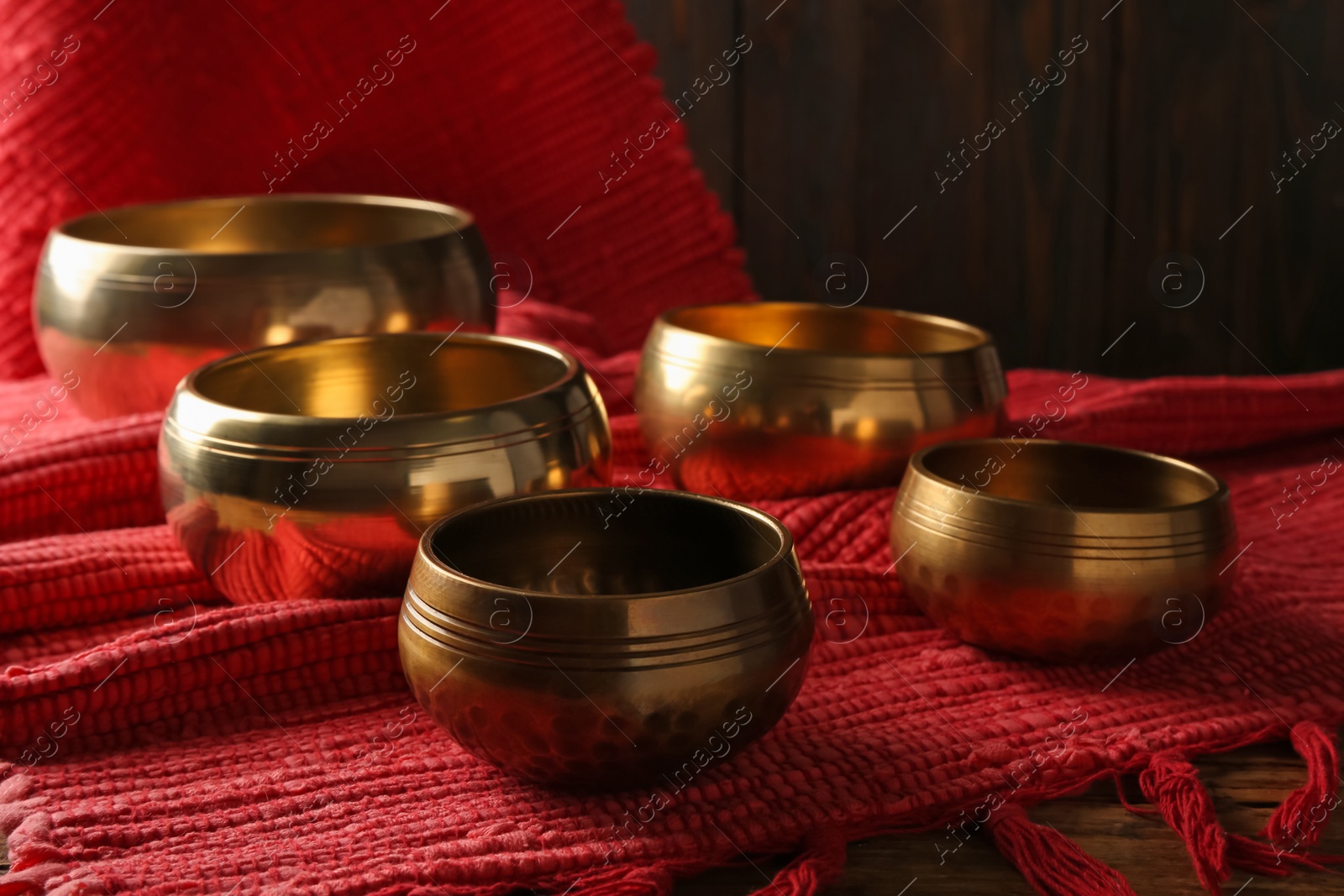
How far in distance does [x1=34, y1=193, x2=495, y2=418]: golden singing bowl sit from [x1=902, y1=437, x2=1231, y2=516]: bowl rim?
0.93 ft

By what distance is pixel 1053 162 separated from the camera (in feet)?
4.47

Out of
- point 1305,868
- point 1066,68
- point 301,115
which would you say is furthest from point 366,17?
point 1305,868

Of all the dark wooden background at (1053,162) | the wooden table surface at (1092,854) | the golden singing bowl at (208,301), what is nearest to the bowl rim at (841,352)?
the golden singing bowl at (208,301)

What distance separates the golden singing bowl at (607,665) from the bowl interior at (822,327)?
304mm

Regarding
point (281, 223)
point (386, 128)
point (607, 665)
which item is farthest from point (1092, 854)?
point (386, 128)

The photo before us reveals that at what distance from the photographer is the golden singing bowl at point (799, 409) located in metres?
0.66

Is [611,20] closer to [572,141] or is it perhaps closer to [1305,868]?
[572,141]

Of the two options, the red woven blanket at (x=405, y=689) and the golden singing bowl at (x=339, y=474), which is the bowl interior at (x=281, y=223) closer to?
the red woven blanket at (x=405, y=689)

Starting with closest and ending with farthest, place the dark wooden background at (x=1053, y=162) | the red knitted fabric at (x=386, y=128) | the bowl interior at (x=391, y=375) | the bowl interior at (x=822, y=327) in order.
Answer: the bowl interior at (x=391, y=375)
the bowl interior at (x=822, y=327)
the red knitted fabric at (x=386, y=128)
the dark wooden background at (x=1053, y=162)

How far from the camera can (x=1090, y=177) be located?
1.36m

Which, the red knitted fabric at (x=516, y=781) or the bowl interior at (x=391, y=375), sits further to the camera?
the bowl interior at (x=391, y=375)

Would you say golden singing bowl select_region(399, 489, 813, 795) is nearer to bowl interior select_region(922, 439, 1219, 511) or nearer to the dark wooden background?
bowl interior select_region(922, 439, 1219, 511)

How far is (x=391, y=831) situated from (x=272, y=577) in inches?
6.2

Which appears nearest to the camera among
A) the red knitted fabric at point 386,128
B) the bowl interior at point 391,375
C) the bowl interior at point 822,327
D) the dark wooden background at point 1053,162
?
the bowl interior at point 391,375
